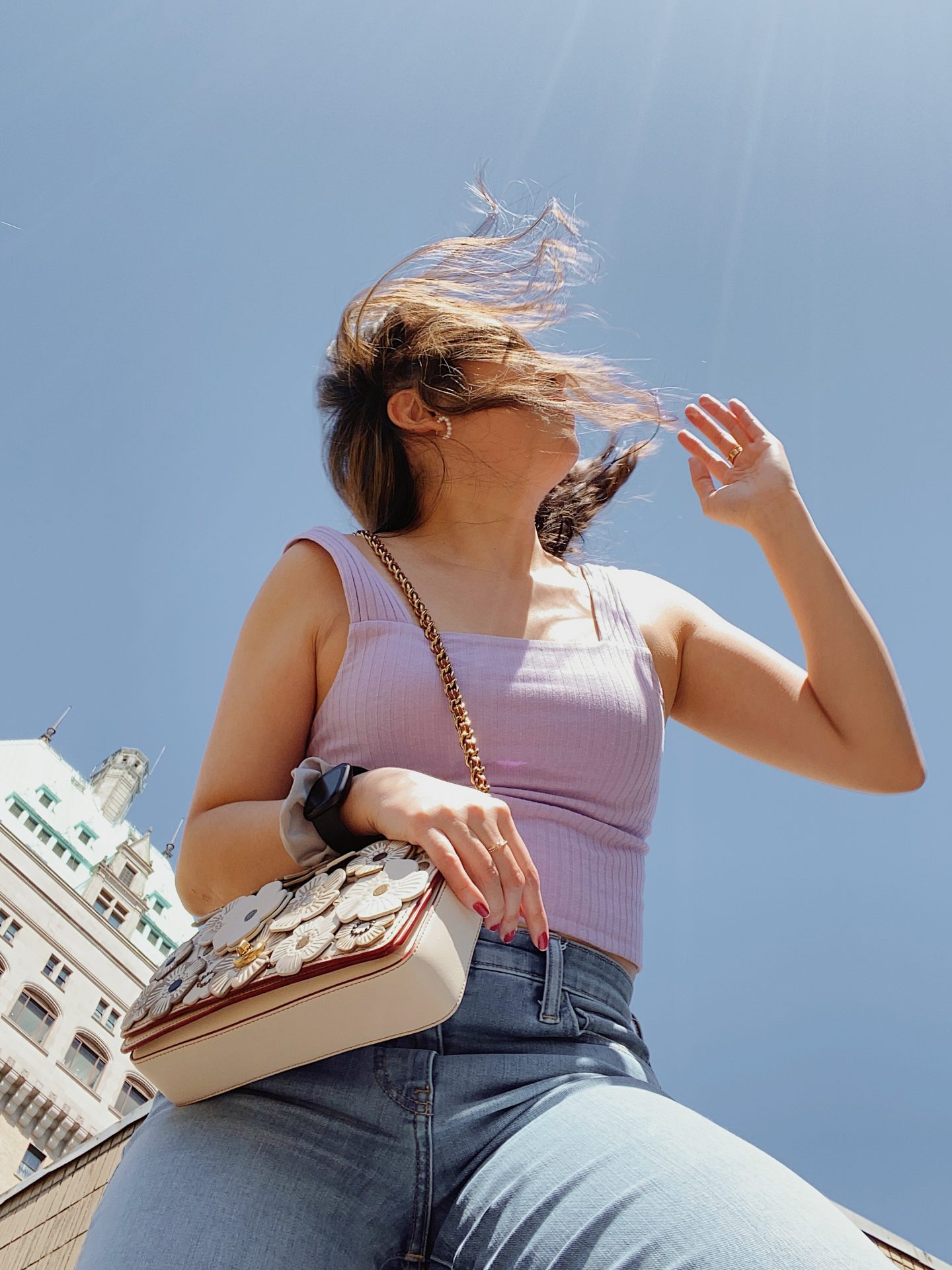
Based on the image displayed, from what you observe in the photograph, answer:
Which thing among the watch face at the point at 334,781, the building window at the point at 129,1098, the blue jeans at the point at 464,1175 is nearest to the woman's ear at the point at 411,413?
the watch face at the point at 334,781

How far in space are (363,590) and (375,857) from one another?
0.88m

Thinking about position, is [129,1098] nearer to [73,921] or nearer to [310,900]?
[73,921]

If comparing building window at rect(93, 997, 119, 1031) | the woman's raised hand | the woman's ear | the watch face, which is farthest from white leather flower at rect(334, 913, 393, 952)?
building window at rect(93, 997, 119, 1031)

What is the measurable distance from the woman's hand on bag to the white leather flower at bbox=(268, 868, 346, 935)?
0.37 feet

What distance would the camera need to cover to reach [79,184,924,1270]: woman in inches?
54.0

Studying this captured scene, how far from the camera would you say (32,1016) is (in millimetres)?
36438

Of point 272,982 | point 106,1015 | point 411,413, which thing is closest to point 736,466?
point 411,413

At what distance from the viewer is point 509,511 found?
2764 millimetres

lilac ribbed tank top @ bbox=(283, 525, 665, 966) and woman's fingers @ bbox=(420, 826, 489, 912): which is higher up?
lilac ribbed tank top @ bbox=(283, 525, 665, 966)

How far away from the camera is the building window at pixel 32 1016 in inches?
1400

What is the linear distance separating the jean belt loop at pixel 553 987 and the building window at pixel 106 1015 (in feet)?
137

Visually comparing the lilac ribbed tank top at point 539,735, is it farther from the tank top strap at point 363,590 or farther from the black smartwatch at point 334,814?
the black smartwatch at point 334,814

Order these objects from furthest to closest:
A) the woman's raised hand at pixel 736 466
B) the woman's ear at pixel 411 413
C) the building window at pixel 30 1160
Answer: the building window at pixel 30 1160 < the woman's ear at pixel 411 413 < the woman's raised hand at pixel 736 466

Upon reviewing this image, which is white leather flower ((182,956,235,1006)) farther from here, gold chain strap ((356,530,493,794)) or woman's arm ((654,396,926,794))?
woman's arm ((654,396,926,794))
